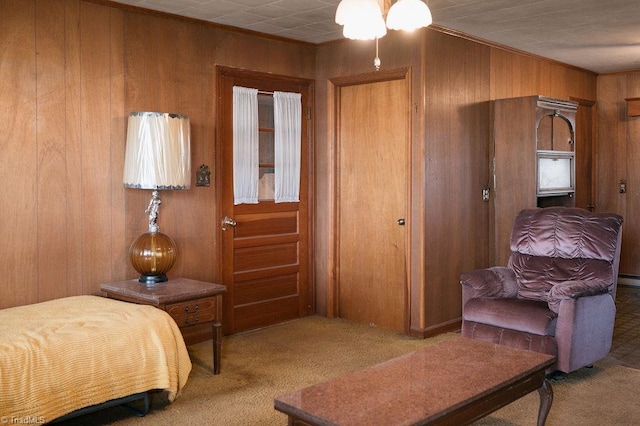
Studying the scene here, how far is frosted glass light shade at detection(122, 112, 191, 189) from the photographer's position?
4.07 m

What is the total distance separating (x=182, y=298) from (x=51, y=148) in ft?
4.25

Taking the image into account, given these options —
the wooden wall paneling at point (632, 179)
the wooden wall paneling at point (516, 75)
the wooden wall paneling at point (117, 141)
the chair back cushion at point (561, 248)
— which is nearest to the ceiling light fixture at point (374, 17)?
the wooden wall paneling at point (117, 141)

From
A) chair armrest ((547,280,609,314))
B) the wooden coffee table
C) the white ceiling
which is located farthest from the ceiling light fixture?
chair armrest ((547,280,609,314))

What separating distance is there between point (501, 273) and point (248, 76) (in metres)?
2.48

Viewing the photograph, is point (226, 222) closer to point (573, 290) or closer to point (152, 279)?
point (152, 279)

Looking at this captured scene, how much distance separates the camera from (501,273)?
14.8 ft

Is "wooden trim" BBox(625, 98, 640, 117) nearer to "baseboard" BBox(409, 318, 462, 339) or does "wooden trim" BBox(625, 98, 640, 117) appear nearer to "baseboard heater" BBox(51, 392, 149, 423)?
"baseboard" BBox(409, 318, 462, 339)

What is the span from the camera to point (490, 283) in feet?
14.4

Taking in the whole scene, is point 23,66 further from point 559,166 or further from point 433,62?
point 559,166

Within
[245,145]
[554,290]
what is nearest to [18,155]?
[245,145]

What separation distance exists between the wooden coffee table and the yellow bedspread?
112 centimetres

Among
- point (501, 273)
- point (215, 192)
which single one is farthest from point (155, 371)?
point (501, 273)

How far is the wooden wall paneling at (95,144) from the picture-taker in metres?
4.29

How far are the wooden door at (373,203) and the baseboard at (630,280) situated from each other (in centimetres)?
372
